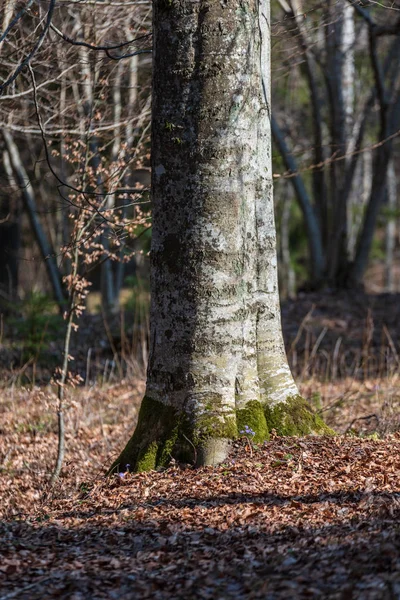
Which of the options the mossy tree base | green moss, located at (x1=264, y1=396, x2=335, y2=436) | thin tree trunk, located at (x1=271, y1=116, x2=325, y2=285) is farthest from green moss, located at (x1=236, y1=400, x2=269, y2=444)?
thin tree trunk, located at (x1=271, y1=116, x2=325, y2=285)

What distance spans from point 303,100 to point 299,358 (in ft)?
39.9

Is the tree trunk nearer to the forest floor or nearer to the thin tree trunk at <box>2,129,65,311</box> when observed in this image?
the forest floor

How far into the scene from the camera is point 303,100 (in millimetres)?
19562

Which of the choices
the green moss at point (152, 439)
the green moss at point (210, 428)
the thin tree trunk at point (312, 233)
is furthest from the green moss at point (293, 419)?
the thin tree trunk at point (312, 233)

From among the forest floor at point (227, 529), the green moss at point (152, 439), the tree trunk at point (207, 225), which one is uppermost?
the tree trunk at point (207, 225)

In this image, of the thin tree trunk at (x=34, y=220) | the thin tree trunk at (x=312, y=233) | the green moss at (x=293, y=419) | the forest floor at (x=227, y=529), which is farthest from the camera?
the thin tree trunk at (x=312, y=233)

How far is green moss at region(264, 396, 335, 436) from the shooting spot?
4730 mm

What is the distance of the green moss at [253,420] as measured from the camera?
457cm

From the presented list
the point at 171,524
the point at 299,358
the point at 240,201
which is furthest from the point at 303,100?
the point at 171,524

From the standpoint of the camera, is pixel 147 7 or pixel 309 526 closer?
pixel 309 526

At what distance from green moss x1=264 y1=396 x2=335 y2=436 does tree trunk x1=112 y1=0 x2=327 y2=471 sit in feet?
0.40

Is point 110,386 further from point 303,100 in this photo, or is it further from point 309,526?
point 303,100

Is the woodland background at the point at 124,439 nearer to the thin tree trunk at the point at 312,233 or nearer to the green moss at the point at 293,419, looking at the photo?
the green moss at the point at 293,419

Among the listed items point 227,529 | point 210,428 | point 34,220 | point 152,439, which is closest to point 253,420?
point 210,428
